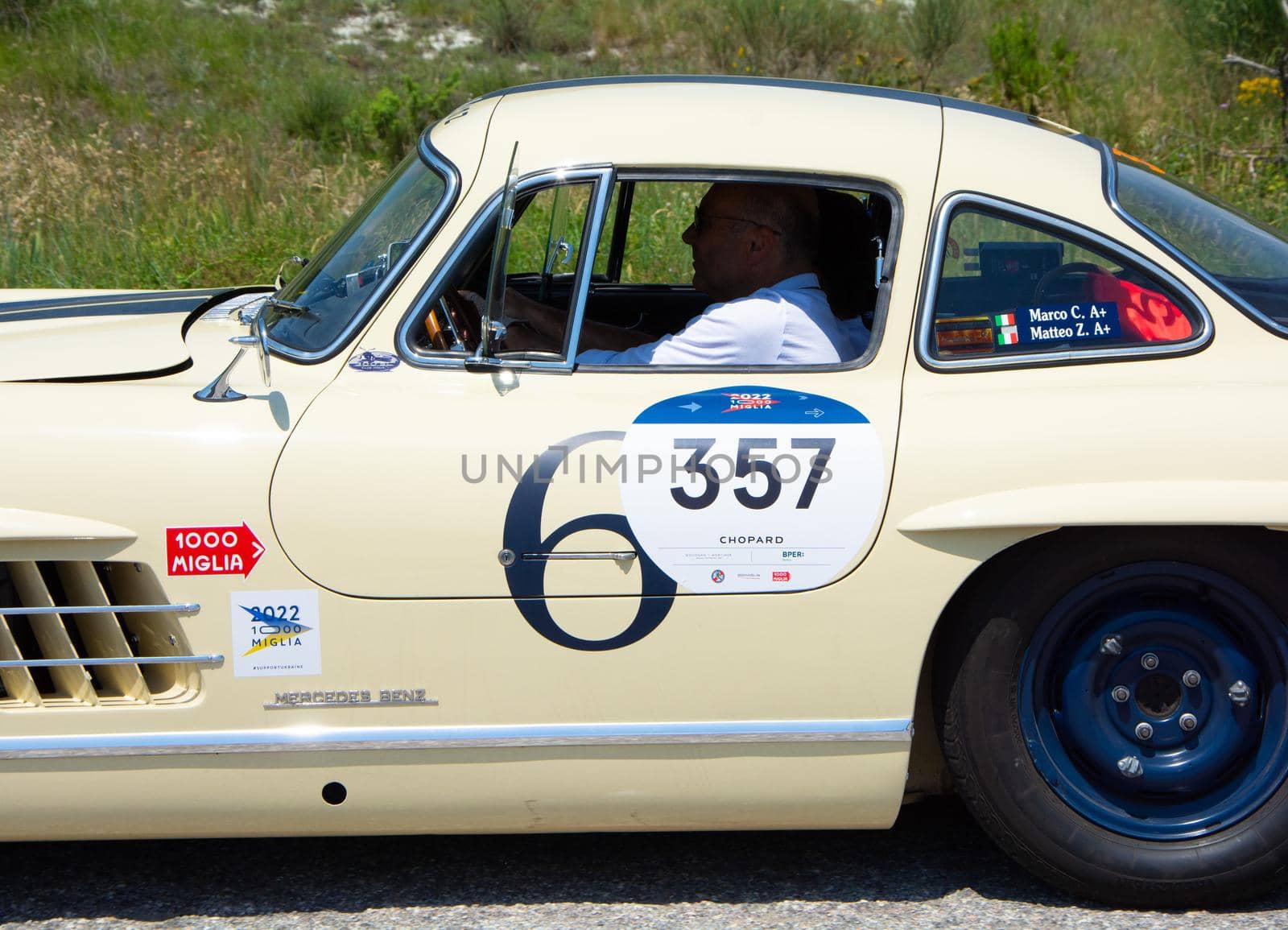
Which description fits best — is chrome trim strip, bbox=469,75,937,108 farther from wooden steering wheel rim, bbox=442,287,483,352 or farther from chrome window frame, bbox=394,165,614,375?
wooden steering wheel rim, bbox=442,287,483,352

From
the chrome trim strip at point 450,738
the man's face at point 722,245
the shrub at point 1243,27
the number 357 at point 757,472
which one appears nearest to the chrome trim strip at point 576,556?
the number 357 at point 757,472

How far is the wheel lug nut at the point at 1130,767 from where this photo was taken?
2943mm

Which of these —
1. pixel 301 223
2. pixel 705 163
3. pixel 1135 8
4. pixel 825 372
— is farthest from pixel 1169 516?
pixel 1135 8

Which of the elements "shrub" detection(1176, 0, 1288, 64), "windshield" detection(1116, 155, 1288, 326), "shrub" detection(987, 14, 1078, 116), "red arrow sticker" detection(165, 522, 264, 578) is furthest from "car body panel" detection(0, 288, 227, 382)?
"shrub" detection(1176, 0, 1288, 64)

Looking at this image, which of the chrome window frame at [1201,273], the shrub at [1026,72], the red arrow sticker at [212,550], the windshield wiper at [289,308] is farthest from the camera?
the shrub at [1026,72]

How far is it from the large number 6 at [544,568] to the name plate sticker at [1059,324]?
0.92 m

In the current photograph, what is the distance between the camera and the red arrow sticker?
2703 millimetres

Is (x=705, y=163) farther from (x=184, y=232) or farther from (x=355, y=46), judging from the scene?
(x=355, y=46)

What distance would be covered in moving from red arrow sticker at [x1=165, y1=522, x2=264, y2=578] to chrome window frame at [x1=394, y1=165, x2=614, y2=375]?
1.68ft

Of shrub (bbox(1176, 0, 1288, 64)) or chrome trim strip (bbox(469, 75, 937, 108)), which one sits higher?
shrub (bbox(1176, 0, 1288, 64))

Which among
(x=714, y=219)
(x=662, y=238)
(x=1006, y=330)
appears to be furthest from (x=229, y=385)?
(x=662, y=238)

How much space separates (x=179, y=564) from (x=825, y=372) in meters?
1.36

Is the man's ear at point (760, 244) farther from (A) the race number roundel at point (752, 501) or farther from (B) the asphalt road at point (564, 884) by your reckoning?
(B) the asphalt road at point (564, 884)

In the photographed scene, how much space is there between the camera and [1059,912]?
299cm
